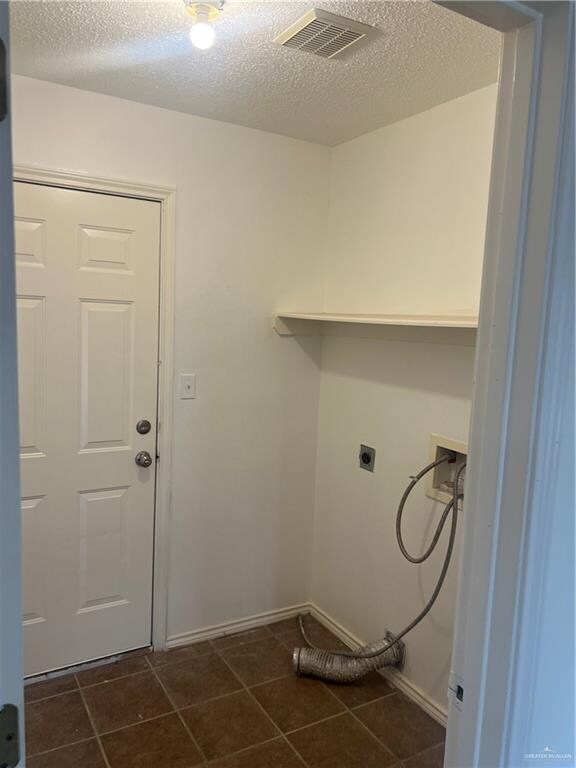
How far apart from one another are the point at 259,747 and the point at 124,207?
2151mm

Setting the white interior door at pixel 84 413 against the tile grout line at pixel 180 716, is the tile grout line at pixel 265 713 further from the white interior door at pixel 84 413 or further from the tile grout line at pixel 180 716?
the white interior door at pixel 84 413

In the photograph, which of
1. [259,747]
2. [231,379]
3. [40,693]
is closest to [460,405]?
[231,379]

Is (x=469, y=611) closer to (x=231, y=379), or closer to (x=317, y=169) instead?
(x=231, y=379)

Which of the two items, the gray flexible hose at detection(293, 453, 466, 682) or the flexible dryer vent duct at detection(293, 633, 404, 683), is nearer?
the gray flexible hose at detection(293, 453, 466, 682)

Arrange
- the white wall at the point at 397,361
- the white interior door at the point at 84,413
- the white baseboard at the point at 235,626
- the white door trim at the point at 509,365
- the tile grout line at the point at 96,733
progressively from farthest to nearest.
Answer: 1. the white baseboard at the point at 235,626
2. the white interior door at the point at 84,413
3. the white wall at the point at 397,361
4. the tile grout line at the point at 96,733
5. the white door trim at the point at 509,365

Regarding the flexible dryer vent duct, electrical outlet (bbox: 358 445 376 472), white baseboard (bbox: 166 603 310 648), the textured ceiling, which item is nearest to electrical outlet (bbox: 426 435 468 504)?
electrical outlet (bbox: 358 445 376 472)

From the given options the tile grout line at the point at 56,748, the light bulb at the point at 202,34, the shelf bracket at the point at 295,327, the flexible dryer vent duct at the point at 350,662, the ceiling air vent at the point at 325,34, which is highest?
the ceiling air vent at the point at 325,34

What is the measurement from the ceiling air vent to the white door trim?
33.2 inches

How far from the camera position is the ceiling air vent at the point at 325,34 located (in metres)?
1.56

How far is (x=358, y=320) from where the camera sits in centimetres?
225

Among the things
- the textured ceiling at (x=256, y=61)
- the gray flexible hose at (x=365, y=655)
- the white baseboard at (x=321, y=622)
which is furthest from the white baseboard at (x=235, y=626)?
the textured ceiling at (x=256, y=61)

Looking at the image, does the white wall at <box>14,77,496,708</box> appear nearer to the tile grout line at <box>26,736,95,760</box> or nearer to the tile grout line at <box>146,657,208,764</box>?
the tile grout line at <box>146,657,208,764</box>

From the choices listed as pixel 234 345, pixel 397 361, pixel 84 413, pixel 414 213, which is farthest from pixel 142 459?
pixel 414 213

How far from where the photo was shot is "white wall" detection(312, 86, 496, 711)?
213cm
